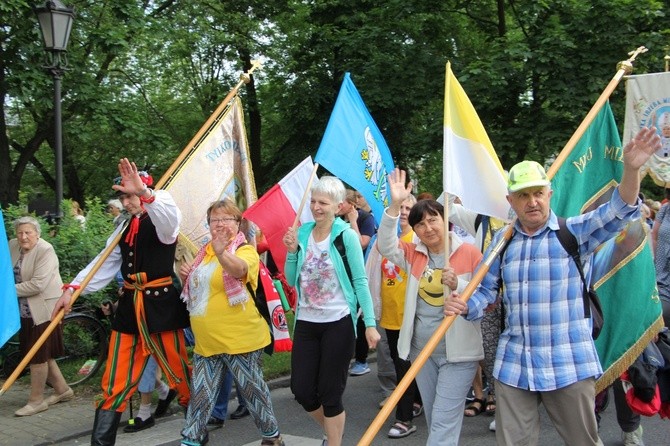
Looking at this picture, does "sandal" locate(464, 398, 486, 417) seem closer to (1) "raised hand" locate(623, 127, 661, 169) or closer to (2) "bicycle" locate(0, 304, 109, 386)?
(1) "raised hand" locate(623, 127, 661, 169)

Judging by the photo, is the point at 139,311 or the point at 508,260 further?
the point at 139,311

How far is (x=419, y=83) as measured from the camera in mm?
15117

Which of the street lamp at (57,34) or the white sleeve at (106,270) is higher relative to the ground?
the street lamp at (57,34)

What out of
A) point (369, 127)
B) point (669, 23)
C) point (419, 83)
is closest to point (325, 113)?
point (419, 83)

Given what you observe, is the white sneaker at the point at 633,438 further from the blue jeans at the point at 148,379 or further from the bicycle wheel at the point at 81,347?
the bicycle wheel at the point at 81,347

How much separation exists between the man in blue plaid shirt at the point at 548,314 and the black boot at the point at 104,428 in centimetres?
251

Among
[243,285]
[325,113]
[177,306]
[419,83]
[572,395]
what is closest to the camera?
[572,395]

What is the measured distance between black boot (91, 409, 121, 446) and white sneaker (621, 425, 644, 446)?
3.48 m

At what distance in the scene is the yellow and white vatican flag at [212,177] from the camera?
5.38 m

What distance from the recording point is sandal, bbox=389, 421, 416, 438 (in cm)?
547

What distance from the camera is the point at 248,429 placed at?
5773mm

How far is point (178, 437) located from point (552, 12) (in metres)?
11.2

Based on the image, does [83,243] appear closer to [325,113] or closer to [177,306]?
[177,306]

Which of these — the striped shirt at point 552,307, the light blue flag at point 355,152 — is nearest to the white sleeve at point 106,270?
the light blue flag at point 355,152
